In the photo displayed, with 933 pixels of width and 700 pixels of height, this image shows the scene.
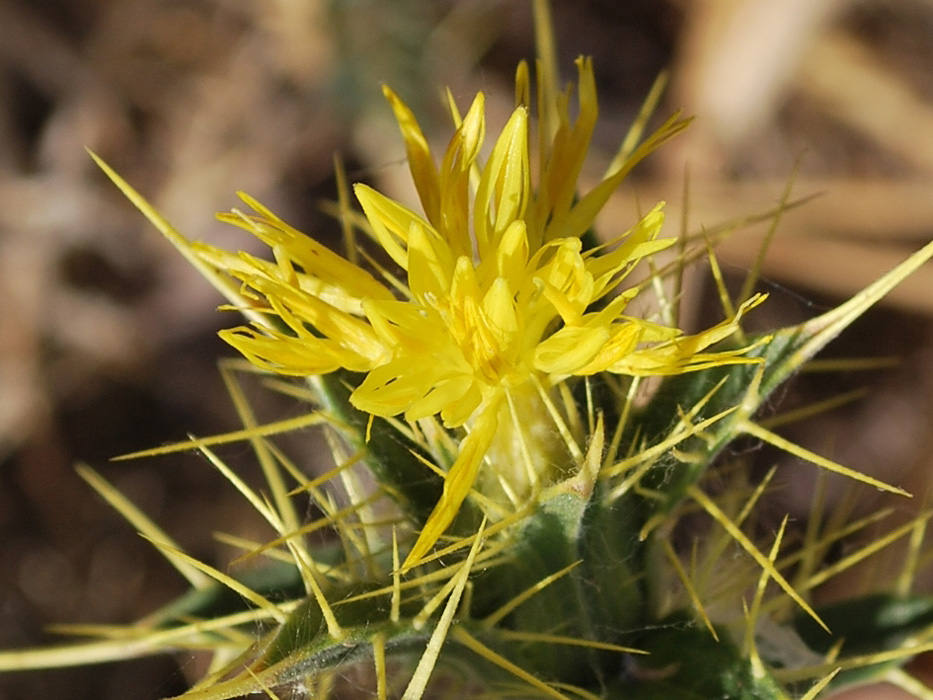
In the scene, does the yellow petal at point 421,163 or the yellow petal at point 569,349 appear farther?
the yellow petal at point 421,163

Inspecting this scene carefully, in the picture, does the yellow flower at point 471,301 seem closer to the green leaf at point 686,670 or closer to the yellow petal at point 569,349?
the yellow petal at point 569,349

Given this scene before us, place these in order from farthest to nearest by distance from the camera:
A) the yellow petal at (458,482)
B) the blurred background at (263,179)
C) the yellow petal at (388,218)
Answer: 1. the blurred background at (263,179)
2. the yellow petal at (388,218)
3. the yellow petal at (458,482)

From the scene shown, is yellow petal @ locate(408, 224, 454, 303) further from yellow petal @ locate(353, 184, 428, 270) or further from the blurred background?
the blurred background

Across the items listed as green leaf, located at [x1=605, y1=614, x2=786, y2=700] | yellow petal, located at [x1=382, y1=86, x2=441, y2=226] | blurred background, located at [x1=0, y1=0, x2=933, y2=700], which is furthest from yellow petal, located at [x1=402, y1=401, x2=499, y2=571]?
blurred background, located at [x1=0, y1=0, x2=933, y2=700]

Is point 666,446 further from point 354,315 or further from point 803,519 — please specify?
point 803,519

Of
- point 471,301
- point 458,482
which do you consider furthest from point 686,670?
point 471,301

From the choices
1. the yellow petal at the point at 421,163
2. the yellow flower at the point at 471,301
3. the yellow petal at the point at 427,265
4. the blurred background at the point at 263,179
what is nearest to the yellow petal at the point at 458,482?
the yellow flower at the point at 471,301

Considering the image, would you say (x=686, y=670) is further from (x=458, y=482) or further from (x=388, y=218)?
(x=388, y=218)
